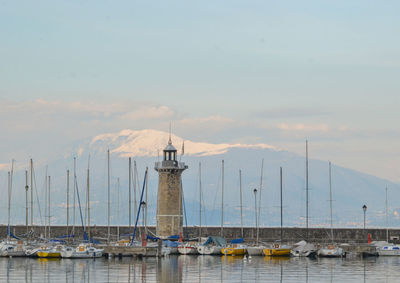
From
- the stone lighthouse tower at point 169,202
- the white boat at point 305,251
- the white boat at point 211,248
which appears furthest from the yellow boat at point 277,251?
the stone lighthouse tower at point 169,202

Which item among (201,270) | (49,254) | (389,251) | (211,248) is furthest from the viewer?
(211,248)

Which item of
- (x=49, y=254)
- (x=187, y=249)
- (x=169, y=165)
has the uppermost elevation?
(x=169, y=165)

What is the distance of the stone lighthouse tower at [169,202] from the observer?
62500 millimetres

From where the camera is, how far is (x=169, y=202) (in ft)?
205

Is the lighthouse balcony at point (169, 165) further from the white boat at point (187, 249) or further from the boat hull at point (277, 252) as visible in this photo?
the boat hull at point (277, 252)

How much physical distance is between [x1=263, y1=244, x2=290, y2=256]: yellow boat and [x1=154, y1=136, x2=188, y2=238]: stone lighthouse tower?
910cm

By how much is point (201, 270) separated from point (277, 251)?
1336 centimetres

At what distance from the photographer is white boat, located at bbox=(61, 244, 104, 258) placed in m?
53.1

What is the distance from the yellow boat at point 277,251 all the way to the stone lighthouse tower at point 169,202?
→ 29.8ft

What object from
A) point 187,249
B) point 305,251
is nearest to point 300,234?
point 305,251

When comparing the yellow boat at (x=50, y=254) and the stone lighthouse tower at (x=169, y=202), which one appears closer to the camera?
the yellow boat at (x=50, y=254)

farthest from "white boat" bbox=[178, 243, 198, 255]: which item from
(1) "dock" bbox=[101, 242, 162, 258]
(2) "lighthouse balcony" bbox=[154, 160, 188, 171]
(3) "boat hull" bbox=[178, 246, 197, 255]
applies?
(2) "lighthouse balcony" bbox=[154, 160, 188, 171]

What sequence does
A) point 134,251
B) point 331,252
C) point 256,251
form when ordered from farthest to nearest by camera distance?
1. point 256,251
2. point 331,252
3. point 134,251

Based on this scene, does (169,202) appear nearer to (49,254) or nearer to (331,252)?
(49,254)
